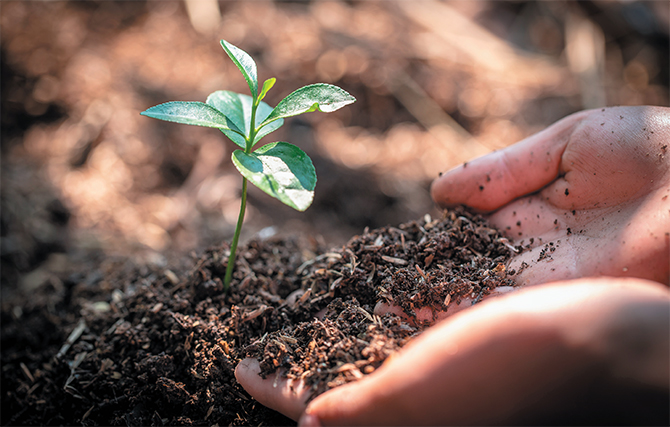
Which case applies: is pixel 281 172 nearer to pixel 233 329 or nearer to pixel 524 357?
pixel 233 329

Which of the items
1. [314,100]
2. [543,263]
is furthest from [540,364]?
[314,100]

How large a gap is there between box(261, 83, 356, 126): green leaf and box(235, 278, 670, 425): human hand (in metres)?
0.73

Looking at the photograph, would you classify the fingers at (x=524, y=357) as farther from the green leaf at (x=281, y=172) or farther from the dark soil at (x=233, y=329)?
the green leaf at (x=281, y=172)

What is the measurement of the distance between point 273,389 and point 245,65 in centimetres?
105

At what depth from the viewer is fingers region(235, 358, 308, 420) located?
3.80ft

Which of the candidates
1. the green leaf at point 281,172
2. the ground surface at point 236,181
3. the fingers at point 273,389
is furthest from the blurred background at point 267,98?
the green leaf at point 281,172

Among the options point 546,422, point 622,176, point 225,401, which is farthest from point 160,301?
point 622,176

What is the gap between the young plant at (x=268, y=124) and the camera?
1110mm

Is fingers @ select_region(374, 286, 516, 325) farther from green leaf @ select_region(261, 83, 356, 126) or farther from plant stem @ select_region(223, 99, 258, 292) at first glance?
green leaf @ select_region(261, 83, 356, 126)

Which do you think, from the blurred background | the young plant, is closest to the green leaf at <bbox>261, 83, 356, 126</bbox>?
→ the young plant

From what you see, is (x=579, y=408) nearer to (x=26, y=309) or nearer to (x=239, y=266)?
(x=239, y=266)

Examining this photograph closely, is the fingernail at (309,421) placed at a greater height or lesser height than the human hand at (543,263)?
lesser

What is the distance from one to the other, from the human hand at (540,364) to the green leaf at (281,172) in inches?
20.7

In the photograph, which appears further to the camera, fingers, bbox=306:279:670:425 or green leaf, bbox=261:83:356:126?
green leaf, bbox=261:83:356:126
